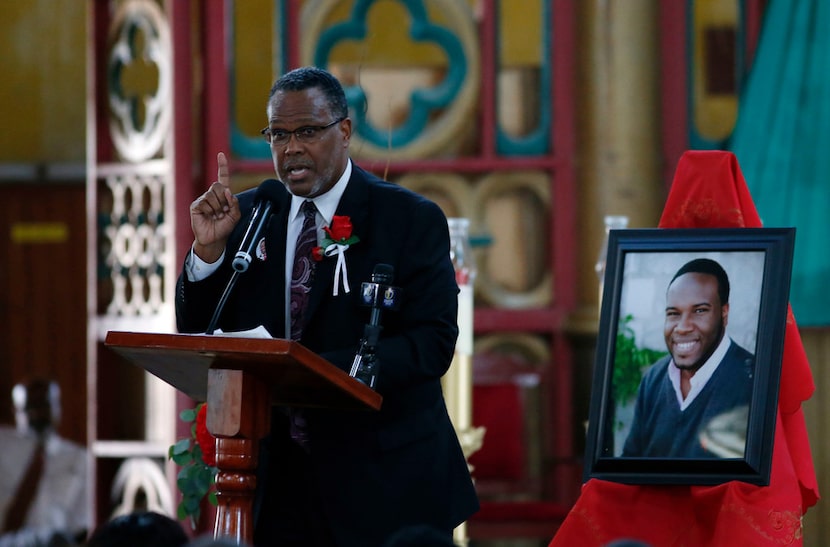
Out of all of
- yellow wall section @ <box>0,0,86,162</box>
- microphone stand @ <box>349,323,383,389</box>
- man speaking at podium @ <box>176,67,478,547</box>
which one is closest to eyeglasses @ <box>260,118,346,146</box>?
man speaking at podium @ <box>176,67,478,547</box>

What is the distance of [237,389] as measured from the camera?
254 centimetres

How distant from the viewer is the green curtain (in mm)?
4898

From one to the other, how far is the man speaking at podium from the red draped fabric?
→ 1.75 ft

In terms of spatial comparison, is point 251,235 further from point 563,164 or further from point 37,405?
point 37,405

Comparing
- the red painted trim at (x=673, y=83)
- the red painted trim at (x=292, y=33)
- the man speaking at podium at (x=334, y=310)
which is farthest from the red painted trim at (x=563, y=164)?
the man speaking at podium at (x=334, y=310)

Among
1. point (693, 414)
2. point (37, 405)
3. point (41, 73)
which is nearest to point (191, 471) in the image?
point (693, 414)

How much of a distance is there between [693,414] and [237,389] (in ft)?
3.97

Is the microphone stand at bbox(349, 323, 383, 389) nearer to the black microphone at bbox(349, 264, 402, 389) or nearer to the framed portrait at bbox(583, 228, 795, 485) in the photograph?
the black microphone at bbox(349, 264, 402, 389)

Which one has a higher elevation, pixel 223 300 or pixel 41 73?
pixel 41 73

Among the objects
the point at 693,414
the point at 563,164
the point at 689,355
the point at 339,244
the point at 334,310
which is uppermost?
the point at 563,164

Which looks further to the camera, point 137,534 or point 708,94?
point 708,94

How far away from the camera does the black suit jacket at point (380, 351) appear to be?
2.76 metres

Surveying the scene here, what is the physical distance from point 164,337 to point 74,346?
642cm

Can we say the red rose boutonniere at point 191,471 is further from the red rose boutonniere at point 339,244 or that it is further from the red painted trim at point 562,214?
the red painted trim at point 562,214
